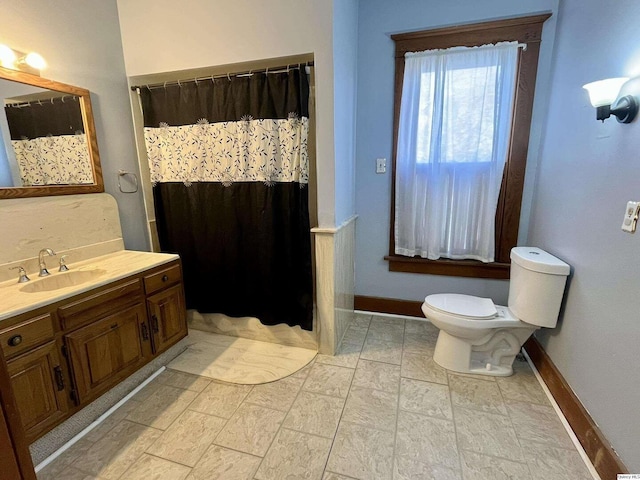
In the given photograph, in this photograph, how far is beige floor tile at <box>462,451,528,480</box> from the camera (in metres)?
1.34

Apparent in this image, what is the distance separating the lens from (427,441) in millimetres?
1526

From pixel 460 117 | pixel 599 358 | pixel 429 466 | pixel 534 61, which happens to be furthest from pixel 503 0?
pixel 429 466

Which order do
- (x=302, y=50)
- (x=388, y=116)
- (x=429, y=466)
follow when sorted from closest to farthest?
(x=429, y=466) → (x=302, y=50) → (x=388, y=116)

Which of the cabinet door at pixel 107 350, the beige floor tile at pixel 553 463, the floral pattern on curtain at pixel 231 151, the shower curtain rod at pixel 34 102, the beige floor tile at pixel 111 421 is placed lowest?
the beige floor tile at pixel 111 421

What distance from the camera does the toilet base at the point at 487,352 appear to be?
2.00 m

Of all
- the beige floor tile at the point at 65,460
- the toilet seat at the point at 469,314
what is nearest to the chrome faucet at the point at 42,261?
the beige floor tile at the point at 65,460

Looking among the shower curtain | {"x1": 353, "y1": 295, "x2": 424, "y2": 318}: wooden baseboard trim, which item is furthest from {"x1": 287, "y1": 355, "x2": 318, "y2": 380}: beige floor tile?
{"x1": 353, "y1": 295, "x2": 424, "y2": 318}: wooden baseboard trim

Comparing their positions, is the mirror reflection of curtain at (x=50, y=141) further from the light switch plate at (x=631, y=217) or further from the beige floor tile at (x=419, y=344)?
the light switch plate at (x=631, y=217)

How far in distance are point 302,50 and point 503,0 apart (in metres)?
1.47

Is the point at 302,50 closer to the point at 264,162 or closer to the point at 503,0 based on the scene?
the point at 264,162

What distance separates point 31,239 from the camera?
1.77 metres

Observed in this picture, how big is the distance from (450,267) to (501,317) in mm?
687

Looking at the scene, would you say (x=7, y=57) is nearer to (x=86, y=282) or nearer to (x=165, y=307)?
(x=86, y=282)

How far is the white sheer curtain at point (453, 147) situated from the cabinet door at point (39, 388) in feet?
7.79
